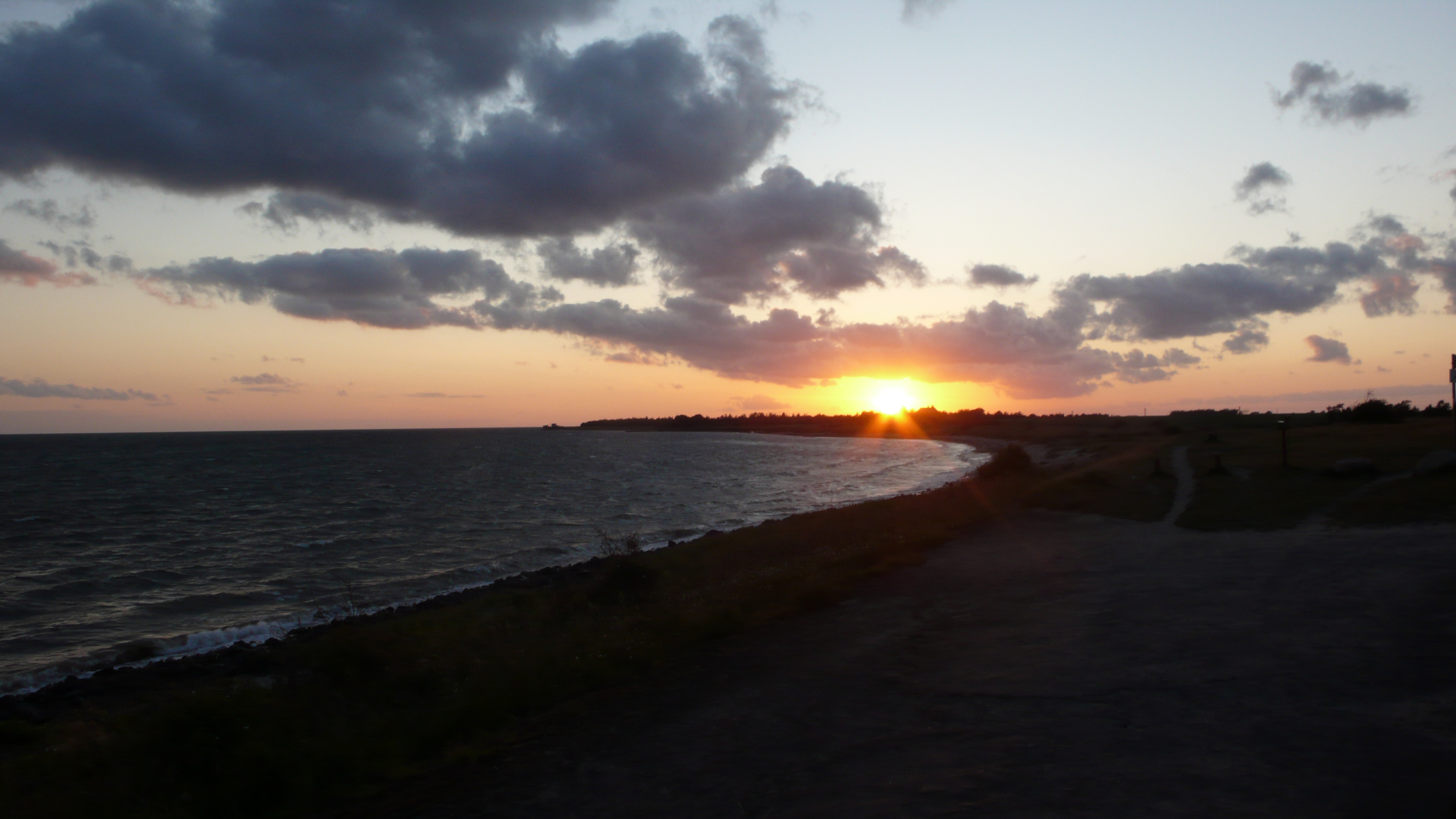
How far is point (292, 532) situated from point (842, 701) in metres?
35.9

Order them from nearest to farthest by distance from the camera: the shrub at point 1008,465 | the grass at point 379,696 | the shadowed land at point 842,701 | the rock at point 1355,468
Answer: the shadowed land at point 842,701
the grass at point 379,696
the rock at point 1355,468
the shrub at point 1008,465

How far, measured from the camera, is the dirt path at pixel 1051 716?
6.60m

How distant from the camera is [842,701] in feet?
31.4

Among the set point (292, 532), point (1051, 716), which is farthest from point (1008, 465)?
point (1051, 716)

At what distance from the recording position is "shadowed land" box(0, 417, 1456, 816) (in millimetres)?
7008

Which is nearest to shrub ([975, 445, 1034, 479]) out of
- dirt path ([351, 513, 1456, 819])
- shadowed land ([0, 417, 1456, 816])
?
shadowed land ([0, 417, 1456, 816])

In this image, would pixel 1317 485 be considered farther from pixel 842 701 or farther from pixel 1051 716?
pixel 842 701

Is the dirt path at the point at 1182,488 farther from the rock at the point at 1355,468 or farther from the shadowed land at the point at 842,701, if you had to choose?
the shadowed land at the point at 842,701

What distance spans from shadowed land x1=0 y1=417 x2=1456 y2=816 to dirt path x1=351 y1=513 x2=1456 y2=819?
0.13 ft

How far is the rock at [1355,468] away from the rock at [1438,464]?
248 centimetres

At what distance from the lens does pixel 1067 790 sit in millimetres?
6543

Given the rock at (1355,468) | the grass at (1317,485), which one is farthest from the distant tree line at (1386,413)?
the rock at (1355,468)

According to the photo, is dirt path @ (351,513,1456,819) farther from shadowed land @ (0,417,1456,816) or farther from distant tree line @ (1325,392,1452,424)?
distant tree line @ (1325,392,1452,424)

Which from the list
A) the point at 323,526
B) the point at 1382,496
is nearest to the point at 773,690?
the point at 1382,496
